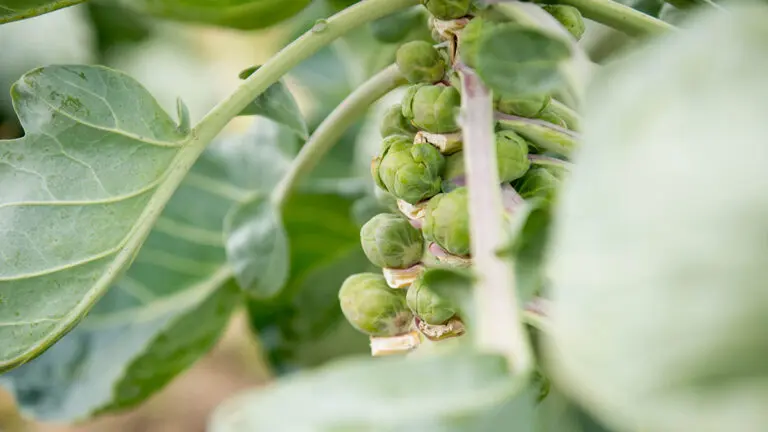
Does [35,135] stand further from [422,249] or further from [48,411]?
[48,411]

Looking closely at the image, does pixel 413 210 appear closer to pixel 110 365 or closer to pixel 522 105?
pixel 522 105

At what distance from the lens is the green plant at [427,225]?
26 cm

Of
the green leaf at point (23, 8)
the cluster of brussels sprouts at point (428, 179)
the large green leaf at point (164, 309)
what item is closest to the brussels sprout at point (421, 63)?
the cluster of brussels sprouts at point (428, 179)

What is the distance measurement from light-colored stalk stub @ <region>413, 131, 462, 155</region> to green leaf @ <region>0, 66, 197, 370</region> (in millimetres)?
168

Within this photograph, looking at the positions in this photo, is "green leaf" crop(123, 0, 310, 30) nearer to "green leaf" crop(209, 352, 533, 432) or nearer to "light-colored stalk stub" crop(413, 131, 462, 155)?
"light-colored stalk stub" crop(413, 131, 462, 155)

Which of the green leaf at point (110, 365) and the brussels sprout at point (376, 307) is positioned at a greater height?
the brussels sprout at point (376, 307)

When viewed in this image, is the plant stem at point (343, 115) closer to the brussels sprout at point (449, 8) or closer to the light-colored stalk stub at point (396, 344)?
the brussels sprout at point (449, 8)

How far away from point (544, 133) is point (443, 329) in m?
0.13

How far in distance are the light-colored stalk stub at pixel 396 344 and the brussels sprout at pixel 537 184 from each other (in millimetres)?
116

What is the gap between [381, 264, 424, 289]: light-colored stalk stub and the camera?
510 millimetres

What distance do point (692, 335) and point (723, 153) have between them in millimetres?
58

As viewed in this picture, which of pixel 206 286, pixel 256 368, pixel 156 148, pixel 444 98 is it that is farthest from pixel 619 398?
pixel 256 368

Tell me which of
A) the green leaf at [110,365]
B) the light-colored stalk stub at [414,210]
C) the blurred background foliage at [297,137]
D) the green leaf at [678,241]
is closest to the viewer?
the green leaf at [678,241]

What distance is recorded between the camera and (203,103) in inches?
64.2
